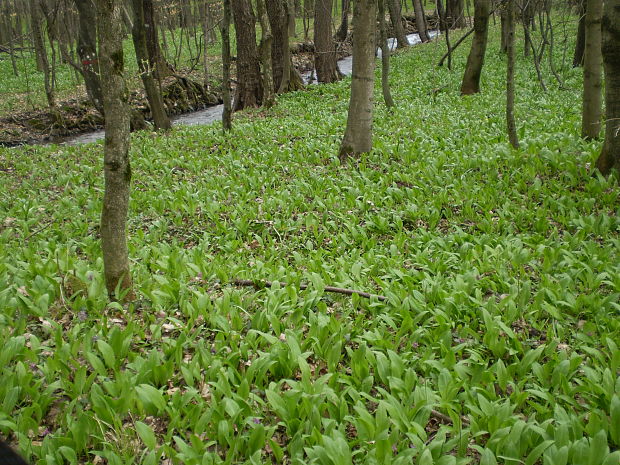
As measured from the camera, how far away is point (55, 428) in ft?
8.82

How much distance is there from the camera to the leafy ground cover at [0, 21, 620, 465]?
2.53 meters

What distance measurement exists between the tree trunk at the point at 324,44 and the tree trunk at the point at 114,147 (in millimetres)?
14643

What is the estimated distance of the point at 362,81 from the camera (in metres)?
7.83

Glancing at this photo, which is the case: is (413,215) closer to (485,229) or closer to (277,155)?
(485,229)

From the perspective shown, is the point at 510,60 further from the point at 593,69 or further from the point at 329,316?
the point at 329,316

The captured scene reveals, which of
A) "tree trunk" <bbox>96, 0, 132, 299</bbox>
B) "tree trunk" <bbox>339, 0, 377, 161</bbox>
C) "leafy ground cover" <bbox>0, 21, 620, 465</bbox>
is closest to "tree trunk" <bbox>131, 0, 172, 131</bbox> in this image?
"leafy ground cover" <bbox>0, 21, 620, 465</bbox>

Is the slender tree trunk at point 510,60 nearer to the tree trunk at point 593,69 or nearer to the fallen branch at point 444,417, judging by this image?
the tree trunk at point 593,69

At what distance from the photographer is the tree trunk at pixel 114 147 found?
3.31 meters

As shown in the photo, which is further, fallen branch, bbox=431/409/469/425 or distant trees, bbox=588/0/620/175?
distant trees, bbox=588/0/620/175

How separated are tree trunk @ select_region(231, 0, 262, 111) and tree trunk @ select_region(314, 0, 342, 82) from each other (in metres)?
3.31

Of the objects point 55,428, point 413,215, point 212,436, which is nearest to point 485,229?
point 413,215

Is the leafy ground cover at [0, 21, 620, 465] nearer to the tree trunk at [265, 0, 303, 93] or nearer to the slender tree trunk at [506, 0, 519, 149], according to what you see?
the slender tree trunk at [506, 0, 519, 149]

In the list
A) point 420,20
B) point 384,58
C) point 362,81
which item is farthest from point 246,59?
point 420,20

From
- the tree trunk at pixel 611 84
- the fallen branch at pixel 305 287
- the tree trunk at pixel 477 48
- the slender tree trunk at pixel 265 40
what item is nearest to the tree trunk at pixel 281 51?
the slender tree trunk at pixel 265 40
